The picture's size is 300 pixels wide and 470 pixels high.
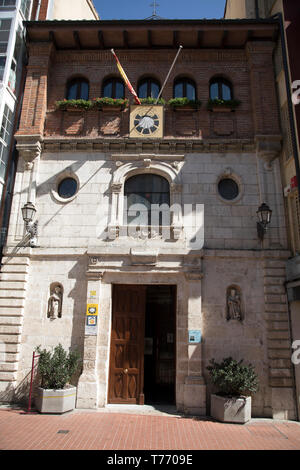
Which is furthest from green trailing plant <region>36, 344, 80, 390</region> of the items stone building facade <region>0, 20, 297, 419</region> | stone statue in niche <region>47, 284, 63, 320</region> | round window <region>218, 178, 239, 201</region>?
round window <region>218, 178, 239, 201</region>

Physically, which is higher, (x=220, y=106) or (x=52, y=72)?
(x=52, y=72)

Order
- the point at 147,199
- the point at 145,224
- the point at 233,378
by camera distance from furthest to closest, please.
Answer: the point at 147,199, the point at 145,224, the point at 233,378

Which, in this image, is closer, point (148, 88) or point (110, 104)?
point (110, 104)

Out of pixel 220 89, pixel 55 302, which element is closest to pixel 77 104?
pixel 220 89

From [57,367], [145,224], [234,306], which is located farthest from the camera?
[145,224]

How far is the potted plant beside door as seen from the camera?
929cm

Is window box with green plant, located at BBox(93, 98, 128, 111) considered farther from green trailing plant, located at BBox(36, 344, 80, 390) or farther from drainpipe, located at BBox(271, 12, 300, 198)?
green trailing plant, located at BBox(36, 344, 80, 390)

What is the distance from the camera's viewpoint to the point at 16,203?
11.7 meters

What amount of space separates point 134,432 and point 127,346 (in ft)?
9.94

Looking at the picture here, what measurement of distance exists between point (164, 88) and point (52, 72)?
4.35 meters

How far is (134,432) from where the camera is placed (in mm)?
7941

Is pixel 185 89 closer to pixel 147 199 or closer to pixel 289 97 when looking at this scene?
pixel 289 97
